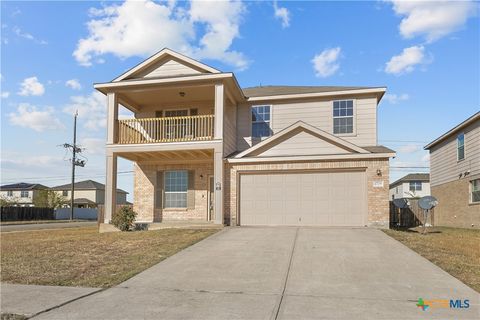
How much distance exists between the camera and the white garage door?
15484mm

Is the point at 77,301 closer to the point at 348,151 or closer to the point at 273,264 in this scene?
the point at 273,264

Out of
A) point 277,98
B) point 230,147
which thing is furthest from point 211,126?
point 277,98

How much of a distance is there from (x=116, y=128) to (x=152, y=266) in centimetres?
975

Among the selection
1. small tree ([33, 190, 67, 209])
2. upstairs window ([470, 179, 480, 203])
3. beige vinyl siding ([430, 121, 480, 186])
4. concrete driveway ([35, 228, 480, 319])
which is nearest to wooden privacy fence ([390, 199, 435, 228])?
upstairs window ([470, 179, 480, 203])

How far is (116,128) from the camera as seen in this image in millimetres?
17625

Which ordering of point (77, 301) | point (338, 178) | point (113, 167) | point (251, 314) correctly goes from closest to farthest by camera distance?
point (251, 314)
point (77, 301)
point (338, 178)
point (113, 167)

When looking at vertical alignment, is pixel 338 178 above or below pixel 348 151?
below

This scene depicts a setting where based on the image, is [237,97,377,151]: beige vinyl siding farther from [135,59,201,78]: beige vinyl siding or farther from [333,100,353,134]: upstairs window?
[135,59,201,78]: beige vinyl siding

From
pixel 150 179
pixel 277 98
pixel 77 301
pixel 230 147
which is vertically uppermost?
pixel 277 98

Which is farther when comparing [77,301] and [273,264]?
[273,264]

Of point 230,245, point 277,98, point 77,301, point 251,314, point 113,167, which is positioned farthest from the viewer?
point 277,98

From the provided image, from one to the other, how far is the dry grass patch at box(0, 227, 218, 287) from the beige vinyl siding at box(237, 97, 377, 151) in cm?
638

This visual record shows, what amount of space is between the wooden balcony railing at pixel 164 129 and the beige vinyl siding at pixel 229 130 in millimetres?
671

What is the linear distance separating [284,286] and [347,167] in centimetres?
890
